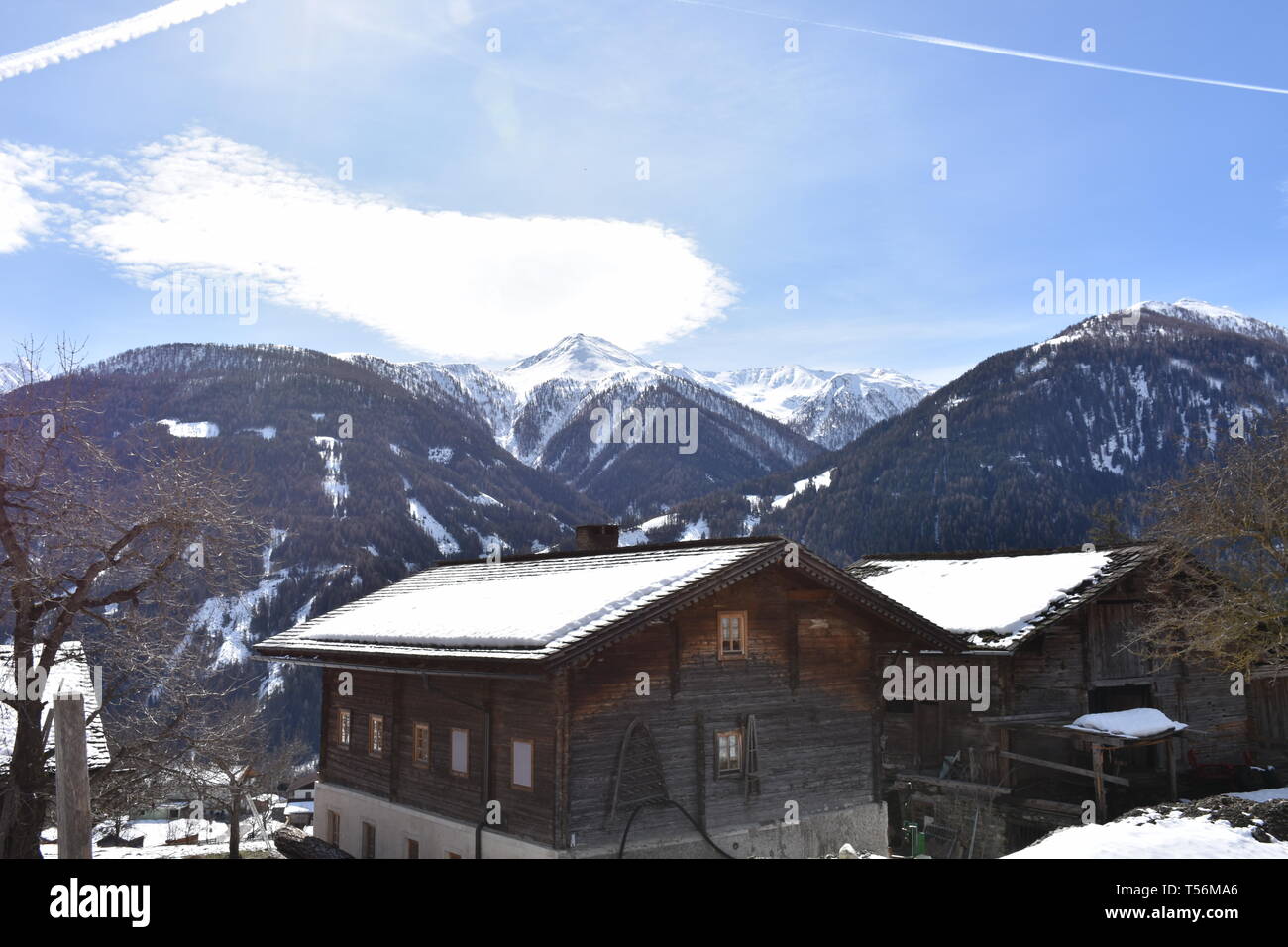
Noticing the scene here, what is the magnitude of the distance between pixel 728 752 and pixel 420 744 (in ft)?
22.6

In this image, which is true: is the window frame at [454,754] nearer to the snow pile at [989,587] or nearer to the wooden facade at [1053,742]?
the wooden facade at [1053,742]

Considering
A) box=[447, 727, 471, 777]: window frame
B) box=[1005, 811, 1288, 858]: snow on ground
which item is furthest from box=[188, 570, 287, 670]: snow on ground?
box=[1005, 811, 1288, 858]: snow on ground

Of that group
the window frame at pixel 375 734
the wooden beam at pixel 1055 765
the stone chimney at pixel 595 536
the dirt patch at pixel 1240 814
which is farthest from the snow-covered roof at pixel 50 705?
the wooden beam at pixel 1055 765

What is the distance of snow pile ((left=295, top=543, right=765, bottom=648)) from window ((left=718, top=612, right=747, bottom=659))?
124 centimetres

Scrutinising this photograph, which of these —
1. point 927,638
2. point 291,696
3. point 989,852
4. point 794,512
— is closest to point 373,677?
point 927,638

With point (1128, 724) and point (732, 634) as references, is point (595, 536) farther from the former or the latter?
point (1128, 724)

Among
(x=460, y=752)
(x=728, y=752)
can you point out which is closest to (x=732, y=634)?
(x=728, y=752)

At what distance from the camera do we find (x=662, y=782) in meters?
18.4

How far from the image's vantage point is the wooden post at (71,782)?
32.1 ft

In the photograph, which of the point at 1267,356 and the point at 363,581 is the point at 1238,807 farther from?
the point at 1267,356

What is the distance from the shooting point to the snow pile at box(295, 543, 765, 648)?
58.2ft

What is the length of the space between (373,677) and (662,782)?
8.72 m

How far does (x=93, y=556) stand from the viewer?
16453 millimetres

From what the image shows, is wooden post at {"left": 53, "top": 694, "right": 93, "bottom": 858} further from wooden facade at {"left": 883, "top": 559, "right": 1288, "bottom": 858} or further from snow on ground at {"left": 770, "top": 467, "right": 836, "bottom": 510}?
snow on ground at {"left": 770, "top": 467, "right": 836, "bottom": 510}
